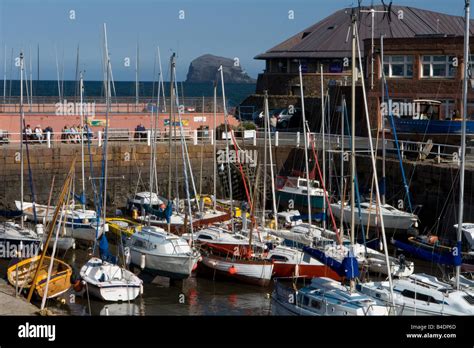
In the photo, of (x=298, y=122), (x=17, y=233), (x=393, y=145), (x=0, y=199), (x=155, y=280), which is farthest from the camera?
(x=298, y=122)

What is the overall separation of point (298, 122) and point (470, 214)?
1006 inches

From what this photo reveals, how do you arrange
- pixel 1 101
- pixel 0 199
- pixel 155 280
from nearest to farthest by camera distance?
pixel 155 280 → pixel 0 199 → pixel 1 101

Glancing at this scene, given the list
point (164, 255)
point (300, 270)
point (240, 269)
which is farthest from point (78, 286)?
point (300, 270)

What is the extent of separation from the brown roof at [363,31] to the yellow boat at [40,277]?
1499 inches

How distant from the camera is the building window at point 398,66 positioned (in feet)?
166

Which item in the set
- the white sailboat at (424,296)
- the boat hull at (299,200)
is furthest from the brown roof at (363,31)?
the white sailboat at (424,296)

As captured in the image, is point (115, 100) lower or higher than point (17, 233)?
higher

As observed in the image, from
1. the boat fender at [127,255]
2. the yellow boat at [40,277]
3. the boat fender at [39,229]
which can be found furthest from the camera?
the boat fender at [39,229]

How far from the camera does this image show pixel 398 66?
51031mm

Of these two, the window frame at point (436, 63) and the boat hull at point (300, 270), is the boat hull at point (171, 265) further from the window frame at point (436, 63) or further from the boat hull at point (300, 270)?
the window frame at point (436, 63)

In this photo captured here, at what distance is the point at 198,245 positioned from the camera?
33281 millimetres

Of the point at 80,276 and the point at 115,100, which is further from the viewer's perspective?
the point at 115,100

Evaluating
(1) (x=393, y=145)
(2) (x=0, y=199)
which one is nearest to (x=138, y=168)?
(2) (x=0, y=199)
